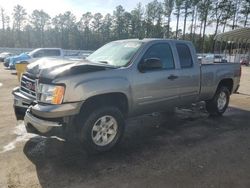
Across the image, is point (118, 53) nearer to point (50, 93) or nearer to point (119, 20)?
point (50, 93)

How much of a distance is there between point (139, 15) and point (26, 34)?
3174 centimetres

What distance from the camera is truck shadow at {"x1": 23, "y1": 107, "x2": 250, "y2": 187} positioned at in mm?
4027

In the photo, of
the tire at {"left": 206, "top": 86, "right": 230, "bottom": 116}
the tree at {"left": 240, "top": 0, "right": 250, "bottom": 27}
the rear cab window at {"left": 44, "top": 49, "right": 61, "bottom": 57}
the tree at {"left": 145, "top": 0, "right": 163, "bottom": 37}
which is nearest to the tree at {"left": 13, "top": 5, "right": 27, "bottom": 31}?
the tree at {"left": 145, "top": 0, "right": 163, "bottom": 37}

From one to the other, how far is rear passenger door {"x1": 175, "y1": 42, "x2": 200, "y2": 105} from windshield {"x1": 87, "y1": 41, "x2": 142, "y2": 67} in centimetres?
113

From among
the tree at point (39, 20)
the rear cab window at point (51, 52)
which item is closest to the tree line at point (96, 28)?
the tree at point (39, 20)

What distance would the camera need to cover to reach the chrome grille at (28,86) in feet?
15.5

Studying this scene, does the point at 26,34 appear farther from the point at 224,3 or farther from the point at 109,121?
the point at 109,121

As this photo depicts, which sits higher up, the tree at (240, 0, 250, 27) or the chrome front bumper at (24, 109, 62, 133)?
the tree at (240, 0, 250, 27)

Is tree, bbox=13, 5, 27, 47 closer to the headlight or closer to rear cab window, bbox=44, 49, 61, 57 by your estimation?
rear cab window, bbox=44, 49, 61, 57

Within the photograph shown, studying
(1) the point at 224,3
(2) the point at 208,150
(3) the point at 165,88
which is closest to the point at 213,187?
(2) the point at 208,150

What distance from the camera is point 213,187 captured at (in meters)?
3.71

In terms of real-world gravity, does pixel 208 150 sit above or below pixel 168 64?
below

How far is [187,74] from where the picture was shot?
6184 mm

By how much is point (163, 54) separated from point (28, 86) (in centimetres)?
269
